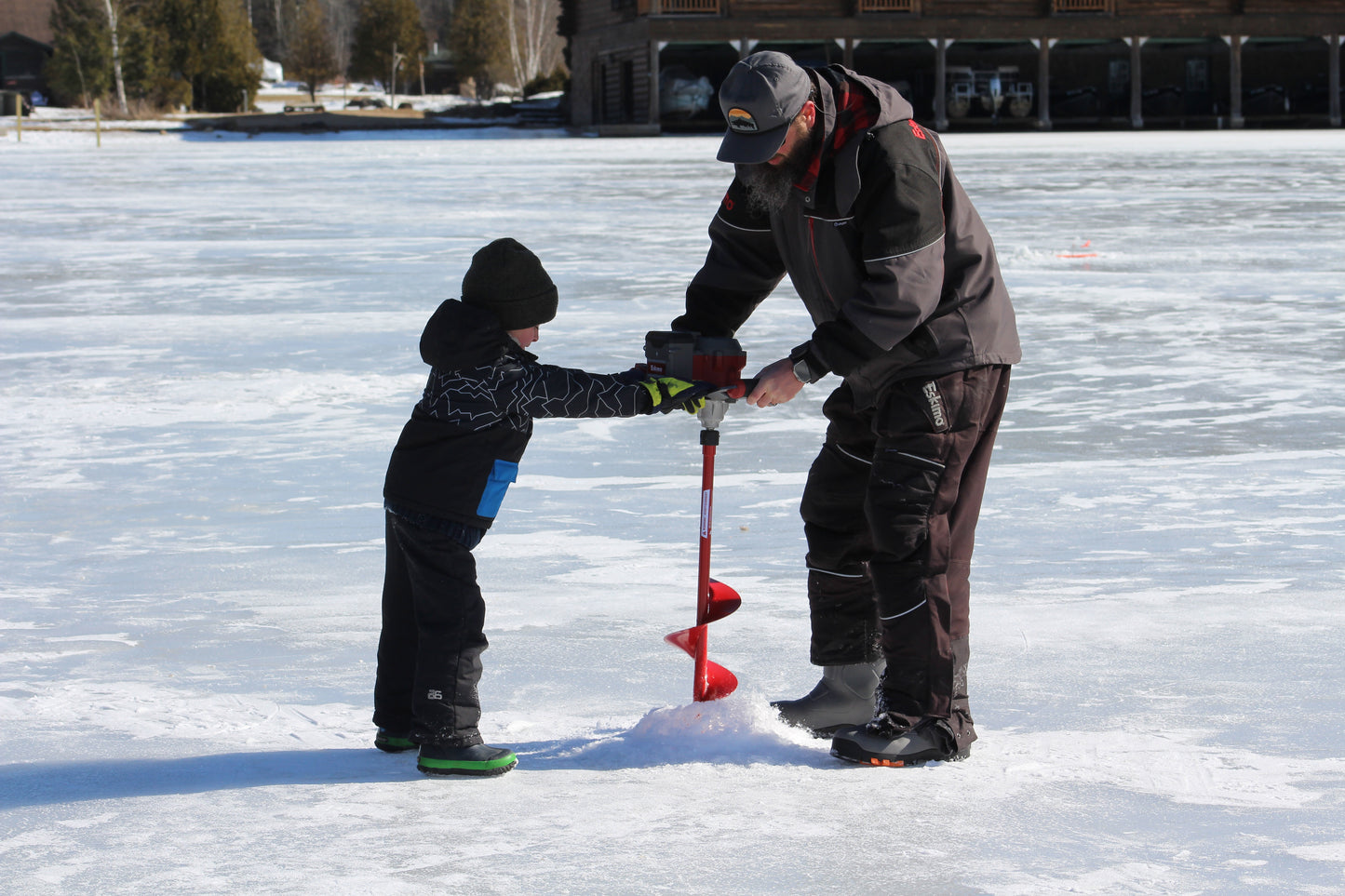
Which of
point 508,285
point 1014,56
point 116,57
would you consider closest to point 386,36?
point 116,57

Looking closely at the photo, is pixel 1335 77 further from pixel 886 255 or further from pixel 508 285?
pixel 508 285

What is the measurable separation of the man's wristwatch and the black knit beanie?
50 cm

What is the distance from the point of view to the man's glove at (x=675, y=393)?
290 cm

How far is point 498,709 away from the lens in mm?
3139

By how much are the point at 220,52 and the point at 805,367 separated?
58.6 meters

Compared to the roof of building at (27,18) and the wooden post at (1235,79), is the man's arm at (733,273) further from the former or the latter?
the roof of building at (27,18)

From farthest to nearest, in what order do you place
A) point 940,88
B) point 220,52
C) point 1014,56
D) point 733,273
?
point 220,52 → point 1014,56 → point 940,88 → point 733,273

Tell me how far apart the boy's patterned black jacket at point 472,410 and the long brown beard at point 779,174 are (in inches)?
19.8

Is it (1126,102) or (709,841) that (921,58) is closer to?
(1126,102)

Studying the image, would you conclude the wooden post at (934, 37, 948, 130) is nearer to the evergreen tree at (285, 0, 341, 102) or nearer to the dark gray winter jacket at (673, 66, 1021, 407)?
the dark gray winter jacket at (673, 66, 1021, 407)

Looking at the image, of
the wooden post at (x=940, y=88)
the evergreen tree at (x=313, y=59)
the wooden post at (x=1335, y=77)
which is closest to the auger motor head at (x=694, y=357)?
the wooden post at (x=940, y=88)

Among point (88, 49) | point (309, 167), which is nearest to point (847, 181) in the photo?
point (309, 167)

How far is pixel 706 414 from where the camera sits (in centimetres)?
314

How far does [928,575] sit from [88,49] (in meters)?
56.0
